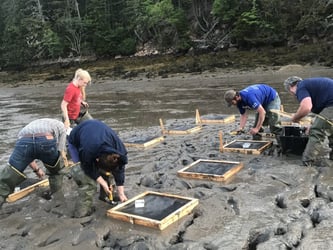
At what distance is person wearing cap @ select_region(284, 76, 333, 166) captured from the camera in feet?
20.5

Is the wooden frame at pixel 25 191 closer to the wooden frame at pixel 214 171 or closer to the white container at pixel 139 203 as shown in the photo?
the white container at pixel 139 203

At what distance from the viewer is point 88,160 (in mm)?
4922

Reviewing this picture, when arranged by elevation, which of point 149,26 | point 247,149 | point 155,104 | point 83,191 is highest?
point 149,26

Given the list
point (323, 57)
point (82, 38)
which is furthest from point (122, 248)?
point (82, 38)

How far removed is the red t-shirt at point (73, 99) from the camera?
283 inches

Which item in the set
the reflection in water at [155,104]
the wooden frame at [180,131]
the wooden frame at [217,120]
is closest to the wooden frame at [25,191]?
the reflection in water at [155,104]

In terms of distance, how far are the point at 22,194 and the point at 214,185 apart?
3.03 meters

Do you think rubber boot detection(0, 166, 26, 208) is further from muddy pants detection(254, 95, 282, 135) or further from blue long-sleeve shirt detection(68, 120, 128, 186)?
muddy pants detection(254, 95, 282, 135)

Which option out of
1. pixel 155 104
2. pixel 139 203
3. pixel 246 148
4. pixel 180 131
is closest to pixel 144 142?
pixel 180 131

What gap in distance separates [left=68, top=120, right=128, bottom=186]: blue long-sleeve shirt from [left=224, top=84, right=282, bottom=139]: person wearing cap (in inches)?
131

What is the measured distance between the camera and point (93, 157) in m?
4.89

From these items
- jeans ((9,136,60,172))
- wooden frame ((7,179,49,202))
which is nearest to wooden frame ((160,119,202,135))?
wooden frame ((7,179,49,202))

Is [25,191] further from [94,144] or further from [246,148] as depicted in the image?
[246,148]

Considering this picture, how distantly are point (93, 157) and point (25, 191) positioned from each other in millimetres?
2108
